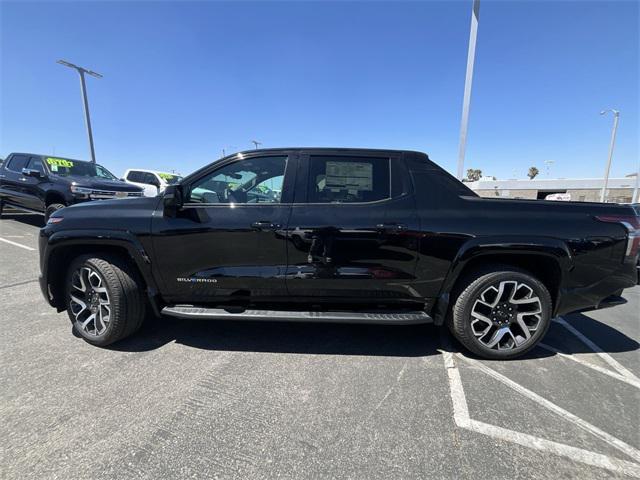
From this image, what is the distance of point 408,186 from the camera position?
115 inches

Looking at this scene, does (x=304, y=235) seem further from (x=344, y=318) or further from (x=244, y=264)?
(x=344, y=318)

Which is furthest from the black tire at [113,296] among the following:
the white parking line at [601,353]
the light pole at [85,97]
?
the light pole at [85,97]

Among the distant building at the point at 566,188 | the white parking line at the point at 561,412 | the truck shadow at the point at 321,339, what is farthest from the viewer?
the distant building at the point at 566,188

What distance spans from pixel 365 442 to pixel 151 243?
2355 mm

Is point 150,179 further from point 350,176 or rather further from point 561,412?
point 561,412

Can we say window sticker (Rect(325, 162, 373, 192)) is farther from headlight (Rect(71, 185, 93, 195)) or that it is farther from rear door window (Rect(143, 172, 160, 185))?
rear door window (Rect(143, 172, 160, 185))

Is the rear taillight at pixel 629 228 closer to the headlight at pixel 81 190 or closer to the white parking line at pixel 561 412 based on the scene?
the white parking line at pixel 561 412

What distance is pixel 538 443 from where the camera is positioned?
200 cm

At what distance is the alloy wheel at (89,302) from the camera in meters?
2.97

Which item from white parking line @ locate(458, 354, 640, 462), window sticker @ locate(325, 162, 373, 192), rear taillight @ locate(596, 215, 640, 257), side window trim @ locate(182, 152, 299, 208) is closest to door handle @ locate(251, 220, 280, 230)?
side window trim @ locate(182, 152, 299, 208)

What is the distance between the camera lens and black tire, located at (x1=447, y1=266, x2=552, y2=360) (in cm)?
282

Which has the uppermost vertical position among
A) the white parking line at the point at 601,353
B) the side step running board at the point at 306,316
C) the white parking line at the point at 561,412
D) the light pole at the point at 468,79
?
the light pole at the point at 468,79

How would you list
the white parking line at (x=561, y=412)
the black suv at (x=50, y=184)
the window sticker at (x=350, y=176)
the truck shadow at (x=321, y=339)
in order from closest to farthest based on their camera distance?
the white parking line at (x=561, y=412)
the window sticker at (x=350, y=176)
the truck shadow at (x=321, y=339)
the black suv at (x=50, y=184)

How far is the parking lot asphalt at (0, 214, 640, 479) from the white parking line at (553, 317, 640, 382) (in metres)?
0.01
